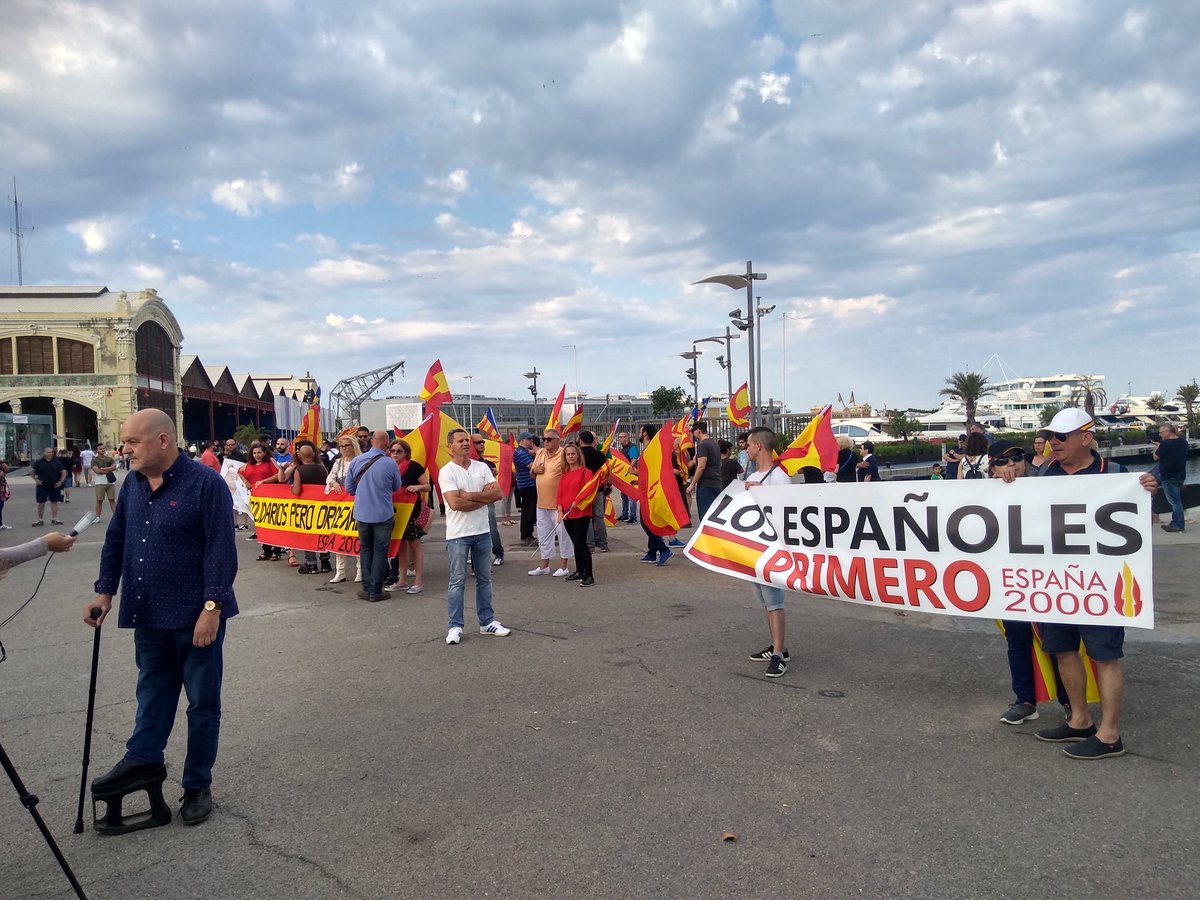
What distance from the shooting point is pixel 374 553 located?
8922mm

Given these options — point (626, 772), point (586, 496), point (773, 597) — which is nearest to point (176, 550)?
point (626, 772)

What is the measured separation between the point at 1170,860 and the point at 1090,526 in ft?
6.44

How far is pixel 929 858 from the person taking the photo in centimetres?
331

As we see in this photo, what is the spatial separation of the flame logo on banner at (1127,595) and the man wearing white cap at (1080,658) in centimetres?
11

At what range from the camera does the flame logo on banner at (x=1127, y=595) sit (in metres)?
4.41

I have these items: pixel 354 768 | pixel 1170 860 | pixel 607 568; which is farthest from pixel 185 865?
pixel 607 568

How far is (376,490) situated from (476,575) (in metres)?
2.24

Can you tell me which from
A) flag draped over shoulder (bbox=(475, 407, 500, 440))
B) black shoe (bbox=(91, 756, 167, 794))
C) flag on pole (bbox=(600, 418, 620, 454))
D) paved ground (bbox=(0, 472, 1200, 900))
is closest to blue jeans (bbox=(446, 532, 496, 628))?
paved ground (bbox=(0, 472, 1200, 900))

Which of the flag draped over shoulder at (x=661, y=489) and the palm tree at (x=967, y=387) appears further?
the palm tree at (x=967, y=387)

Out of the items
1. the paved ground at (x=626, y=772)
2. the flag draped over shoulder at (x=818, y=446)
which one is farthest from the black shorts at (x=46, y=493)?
the flag draped over shoulder at (x=818, y=446)

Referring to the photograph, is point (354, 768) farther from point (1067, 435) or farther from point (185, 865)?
point (1067, 435)

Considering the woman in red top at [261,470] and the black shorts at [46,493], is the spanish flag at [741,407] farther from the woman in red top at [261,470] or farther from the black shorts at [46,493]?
the black shorts at [46,493]

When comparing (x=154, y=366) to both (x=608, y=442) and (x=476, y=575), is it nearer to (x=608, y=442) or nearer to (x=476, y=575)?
(x=608, y=442)

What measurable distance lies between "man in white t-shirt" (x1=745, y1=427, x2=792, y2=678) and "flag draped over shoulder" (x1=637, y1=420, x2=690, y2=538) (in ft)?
14.2
